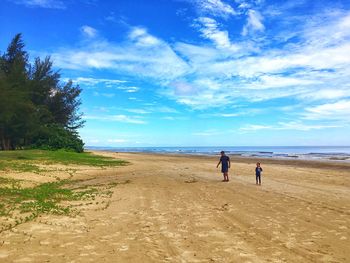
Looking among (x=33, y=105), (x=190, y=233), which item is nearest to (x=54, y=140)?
(x=33, y=105)

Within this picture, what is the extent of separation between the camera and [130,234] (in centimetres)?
842

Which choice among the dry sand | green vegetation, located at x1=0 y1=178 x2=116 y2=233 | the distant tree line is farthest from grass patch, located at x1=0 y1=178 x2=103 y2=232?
the distant tree line

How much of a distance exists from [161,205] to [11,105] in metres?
30.2

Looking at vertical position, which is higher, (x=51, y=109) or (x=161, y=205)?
(x=51, y=109)

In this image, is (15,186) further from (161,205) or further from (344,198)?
(344,198)

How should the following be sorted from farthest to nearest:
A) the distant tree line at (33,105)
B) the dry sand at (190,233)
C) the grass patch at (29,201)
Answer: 1. the distant tree line at (33,105)
2. the grass patch at (29,201)
3. the dry sand at (190,233)

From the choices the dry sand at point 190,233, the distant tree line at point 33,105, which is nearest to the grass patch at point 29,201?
the dry sand at point 190,233

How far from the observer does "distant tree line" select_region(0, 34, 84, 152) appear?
39.6 m

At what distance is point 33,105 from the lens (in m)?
43.0

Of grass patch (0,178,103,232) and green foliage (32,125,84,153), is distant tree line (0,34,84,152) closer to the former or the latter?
green foliage (32,125,84,153)

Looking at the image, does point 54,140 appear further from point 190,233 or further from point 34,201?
point 190,233

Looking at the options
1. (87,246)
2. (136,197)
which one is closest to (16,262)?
(87,246)

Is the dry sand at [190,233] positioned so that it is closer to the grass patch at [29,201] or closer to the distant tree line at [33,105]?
the grass patch at [29,201]

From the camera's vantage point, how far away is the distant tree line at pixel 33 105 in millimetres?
39553
